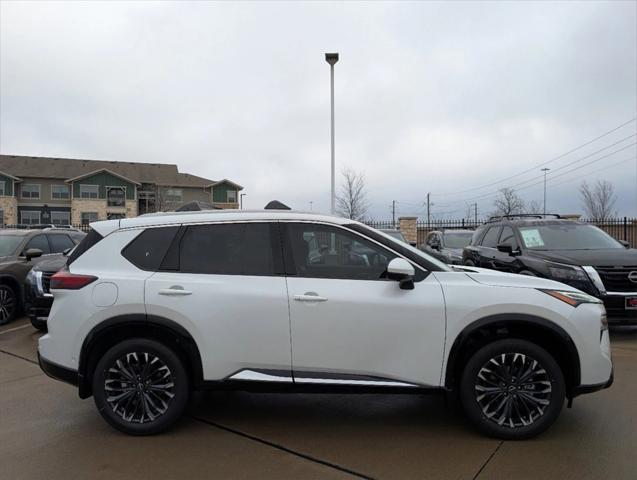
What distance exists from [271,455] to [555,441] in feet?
7.11

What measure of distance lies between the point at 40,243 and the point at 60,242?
1.61ft

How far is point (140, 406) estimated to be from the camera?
3846mm

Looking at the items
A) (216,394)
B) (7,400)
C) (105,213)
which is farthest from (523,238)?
(105,213)

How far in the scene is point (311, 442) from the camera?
3744 millimetres

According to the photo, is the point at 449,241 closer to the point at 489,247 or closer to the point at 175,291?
the point at 489,247

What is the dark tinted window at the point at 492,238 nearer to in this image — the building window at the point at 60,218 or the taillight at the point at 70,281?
the taillight at the point at 70,281

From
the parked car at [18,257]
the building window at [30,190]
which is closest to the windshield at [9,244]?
the parked car at [18,257]

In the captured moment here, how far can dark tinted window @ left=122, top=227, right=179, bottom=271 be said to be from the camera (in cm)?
395

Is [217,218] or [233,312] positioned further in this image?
[217,218]

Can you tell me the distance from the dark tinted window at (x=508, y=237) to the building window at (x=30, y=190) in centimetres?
5476

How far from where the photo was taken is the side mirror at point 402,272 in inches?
141

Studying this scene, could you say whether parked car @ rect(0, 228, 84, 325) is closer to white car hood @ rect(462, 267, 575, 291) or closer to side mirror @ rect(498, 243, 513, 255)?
white car hood @ rect(462, 267, 575, 291)

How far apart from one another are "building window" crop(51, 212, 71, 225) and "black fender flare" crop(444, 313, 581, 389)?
184ft

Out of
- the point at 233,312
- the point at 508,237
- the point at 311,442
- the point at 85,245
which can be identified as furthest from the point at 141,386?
the point at 508,237
